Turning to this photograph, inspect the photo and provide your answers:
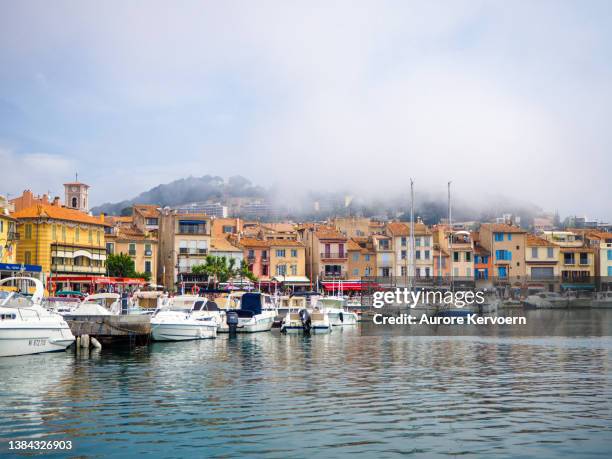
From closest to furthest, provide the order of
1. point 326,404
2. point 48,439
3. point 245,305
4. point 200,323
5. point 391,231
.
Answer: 1. point 48,439
2. point 326,404
3. point 200,323
4. point 245,305
5. point 391,231

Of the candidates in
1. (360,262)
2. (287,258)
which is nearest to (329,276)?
(360,262)

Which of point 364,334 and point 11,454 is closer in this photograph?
point 11,454

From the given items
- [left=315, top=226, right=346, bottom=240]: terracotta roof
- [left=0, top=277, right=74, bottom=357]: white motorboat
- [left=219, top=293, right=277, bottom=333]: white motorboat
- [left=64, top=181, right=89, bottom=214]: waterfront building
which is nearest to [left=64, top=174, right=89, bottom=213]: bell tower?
[left=64, top=181, right=89, bottom=214]: waterfront building

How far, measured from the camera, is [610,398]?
2514 cm

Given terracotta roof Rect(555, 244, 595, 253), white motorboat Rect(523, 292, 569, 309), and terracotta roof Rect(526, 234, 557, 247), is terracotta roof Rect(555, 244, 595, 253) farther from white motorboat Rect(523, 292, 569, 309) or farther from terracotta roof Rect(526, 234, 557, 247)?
white motorboat Rect(523, 292, 569, 309)

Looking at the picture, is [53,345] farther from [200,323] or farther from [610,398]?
[610,398]

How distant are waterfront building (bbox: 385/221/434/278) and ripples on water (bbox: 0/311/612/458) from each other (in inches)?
3012

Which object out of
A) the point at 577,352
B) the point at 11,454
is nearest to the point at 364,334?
the point at 577,352

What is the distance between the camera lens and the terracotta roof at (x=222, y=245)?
109m

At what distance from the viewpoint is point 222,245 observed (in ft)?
363

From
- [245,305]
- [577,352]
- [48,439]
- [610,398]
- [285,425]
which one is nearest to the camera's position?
[48,439]

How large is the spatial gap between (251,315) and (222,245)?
52.3 meters

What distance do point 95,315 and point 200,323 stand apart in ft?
27.4

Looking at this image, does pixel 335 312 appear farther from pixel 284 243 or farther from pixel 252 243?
pixel 252 243
